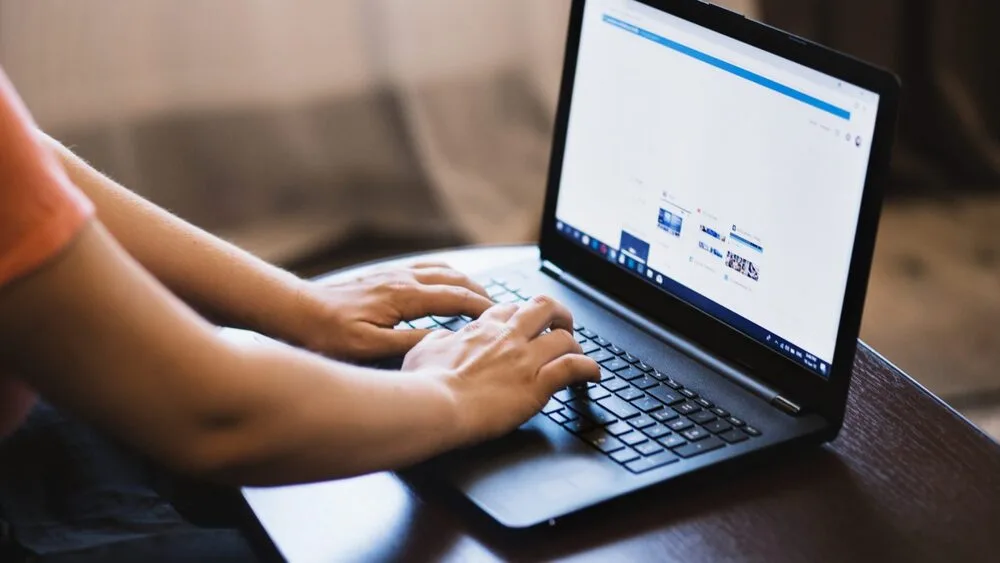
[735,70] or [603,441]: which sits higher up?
[735,70]

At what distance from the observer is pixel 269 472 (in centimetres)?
75

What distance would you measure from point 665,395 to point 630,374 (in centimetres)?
4

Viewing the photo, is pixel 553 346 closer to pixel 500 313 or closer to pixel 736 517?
pixel 500 313

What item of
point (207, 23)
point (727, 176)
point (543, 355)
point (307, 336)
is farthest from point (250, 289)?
point (207, 23)

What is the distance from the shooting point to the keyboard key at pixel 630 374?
953 millimetres

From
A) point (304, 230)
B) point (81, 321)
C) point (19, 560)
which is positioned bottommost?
point (304, 230)

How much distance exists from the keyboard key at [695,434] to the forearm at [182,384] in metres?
0.20

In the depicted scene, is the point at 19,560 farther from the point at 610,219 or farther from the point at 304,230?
the point at 304,230

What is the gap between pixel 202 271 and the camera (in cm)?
99

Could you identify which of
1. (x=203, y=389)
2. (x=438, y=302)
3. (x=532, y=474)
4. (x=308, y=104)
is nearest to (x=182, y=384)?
(x=203, y=389)

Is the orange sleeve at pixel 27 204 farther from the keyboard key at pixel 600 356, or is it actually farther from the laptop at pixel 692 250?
the keyboard key at pixel 600 356

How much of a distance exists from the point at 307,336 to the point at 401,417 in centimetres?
22

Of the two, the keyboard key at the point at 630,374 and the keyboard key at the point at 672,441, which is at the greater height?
the keyboard key at the point at 672,441

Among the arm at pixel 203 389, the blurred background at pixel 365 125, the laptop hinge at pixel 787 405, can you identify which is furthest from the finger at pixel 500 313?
the blurred background at pixel 365 125
